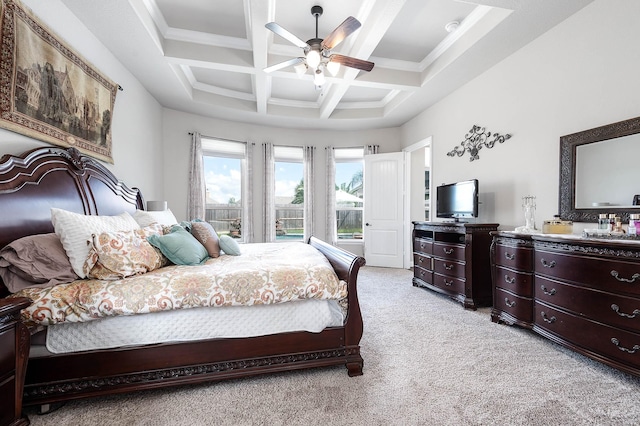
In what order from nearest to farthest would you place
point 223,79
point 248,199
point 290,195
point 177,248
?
point 177,248, point 223,79, point 248,199, point 290,195

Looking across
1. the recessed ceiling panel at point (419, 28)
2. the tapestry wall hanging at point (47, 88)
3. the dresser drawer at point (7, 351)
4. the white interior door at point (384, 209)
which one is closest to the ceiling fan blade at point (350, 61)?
the recessed ceiling panel at point (419, 28)

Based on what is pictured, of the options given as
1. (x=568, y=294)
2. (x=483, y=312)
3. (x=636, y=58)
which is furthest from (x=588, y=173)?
(x=483, y=312)

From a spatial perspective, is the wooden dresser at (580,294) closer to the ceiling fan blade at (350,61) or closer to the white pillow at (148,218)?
the ceiling fan blade at (350,61)

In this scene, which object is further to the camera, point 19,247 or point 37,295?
point 19,247

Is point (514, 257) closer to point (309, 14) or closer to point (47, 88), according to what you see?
point (309, 14)

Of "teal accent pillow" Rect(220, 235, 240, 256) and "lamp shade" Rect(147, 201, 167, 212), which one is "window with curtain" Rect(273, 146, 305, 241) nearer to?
"lamp shade" Rect(147, 201, 167, 212)

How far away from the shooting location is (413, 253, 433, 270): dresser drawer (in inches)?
151

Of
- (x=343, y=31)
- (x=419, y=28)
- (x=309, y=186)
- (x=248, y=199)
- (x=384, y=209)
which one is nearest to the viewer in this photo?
(x=343, y=31)

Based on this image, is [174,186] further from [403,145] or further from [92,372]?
[403,145]

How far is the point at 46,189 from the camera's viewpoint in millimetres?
2039

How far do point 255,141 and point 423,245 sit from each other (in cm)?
370

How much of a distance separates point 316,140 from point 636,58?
14.7ft

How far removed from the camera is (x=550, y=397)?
163 centimetres

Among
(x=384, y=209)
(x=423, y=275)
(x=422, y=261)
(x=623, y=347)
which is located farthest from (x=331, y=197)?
(x=623, y=347)
